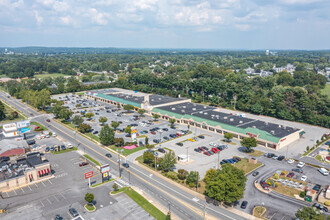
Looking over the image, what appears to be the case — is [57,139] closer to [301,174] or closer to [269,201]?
[269,201]

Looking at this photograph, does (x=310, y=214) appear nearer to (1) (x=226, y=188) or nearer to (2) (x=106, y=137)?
(1) (x=226, y=188)

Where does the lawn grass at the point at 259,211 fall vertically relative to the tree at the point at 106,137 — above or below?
below

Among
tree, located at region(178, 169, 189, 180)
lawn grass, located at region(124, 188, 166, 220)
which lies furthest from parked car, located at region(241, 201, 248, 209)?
lawn grass, located at region(124, 188, 166, 220)

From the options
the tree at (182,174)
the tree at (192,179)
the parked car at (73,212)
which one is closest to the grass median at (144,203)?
the parked car at (73,212)

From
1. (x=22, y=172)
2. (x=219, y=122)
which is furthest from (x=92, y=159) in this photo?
(x=219, y=122)

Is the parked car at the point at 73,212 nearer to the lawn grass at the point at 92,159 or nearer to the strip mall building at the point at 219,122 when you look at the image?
the lawn grass at the point at 92,159

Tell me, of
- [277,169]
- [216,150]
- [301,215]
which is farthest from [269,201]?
[216,150]
